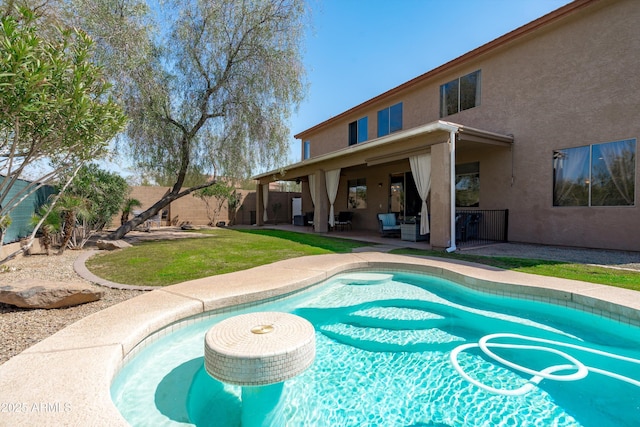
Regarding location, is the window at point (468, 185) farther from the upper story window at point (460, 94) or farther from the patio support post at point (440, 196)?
the patio support post at point (440, 196)

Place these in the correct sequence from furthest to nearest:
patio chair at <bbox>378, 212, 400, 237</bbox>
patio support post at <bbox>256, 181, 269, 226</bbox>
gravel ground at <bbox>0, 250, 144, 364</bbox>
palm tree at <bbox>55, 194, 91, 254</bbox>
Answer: patio support post at <bbox>256, 181, 269, 226</bbox> → patio chair at <bbox>378, 212, 400, 237</bbox> → palm tree at <bbox>55, 194, 91, 254</bbox> → gravel ground at <bbox>0, 250, 144, 364</bbox>

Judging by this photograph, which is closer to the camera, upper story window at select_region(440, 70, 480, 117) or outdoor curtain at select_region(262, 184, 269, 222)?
upper story window at select_region(440, 70, 480, 117)

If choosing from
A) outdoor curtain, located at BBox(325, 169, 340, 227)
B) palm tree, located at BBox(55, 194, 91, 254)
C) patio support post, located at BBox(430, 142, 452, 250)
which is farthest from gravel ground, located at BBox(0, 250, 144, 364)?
outdoor curtain, located at BBox(325, 169, 340, 227)

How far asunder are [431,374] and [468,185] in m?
9.46

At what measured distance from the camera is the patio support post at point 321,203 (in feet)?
44.6

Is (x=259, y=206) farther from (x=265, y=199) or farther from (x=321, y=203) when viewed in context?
(x=321, y=203)

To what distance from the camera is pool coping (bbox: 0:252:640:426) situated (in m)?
1.92

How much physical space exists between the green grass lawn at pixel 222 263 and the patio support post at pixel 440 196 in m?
0.62

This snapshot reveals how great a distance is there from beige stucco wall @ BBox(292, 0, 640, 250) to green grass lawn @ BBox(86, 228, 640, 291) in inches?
120

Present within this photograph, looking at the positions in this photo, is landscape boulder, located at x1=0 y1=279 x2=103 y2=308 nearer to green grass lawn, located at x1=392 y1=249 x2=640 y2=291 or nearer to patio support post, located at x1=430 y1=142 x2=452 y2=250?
green grass lawn, located at x1=392 y1=249 x2=640 y2=291

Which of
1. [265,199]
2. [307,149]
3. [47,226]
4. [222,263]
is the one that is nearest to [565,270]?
[222,263]

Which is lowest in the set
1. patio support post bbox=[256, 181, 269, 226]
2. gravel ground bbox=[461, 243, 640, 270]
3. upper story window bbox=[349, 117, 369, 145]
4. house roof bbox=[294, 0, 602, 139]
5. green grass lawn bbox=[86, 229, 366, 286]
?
green grass lawn bbox=[86, 229, 366, 286]

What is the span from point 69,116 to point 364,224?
43.8 ft

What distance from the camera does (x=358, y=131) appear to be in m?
15.9
